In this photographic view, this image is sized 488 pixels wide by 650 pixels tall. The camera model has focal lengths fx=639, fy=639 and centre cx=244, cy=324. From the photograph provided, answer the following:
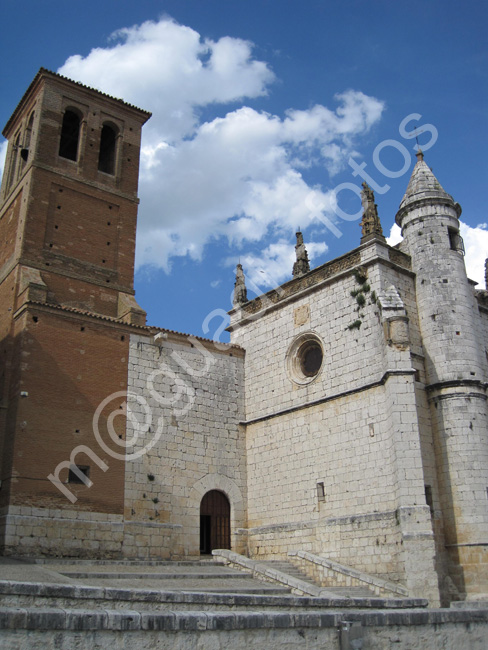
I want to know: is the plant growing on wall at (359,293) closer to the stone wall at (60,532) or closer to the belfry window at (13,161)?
the stone wall at (60,532)

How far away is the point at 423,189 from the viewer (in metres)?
20.0

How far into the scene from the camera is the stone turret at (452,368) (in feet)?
53.4

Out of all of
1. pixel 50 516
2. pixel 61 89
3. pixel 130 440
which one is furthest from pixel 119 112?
pixel 50 516

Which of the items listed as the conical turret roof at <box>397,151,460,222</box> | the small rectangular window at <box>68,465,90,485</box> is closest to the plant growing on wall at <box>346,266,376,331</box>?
the conical turret roof at <box>397,151,460,222</box>

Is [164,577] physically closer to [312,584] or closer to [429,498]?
[312,584]

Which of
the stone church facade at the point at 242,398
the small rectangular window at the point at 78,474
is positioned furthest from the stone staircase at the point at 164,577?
the small rectangular window at the point at 78,474

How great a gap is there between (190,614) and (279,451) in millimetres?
14575

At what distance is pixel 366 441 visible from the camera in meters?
17.6

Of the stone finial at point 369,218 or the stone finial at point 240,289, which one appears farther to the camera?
the stone finial at point 240,289

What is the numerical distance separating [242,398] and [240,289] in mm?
4395

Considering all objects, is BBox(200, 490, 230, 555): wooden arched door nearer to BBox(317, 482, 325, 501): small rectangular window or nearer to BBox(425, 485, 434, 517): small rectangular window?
BBox(317, 482, 325, 501): small rectangular window

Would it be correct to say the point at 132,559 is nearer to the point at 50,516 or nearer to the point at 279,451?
the point at 50,516

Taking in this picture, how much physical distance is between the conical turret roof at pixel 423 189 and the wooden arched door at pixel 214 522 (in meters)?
10.9

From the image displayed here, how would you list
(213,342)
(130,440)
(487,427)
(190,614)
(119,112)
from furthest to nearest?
(119,112) → (213,342) → (130,440) → (487,427) → (190,614)
